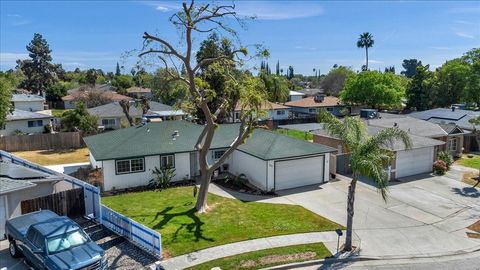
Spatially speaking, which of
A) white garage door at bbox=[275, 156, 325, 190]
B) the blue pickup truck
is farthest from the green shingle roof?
the blue pickup truck

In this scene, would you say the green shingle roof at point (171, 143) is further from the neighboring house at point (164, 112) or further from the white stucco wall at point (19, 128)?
the white stucco wall at point (19, 128)

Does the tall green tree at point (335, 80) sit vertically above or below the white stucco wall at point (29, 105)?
above

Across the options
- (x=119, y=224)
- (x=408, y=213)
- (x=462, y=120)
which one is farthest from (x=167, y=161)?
(x=462, y=120)

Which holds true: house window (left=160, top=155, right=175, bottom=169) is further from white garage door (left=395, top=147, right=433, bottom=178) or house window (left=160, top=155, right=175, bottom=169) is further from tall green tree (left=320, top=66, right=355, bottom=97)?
tall green tree (left=320, top=66, right=355, bottom=97)

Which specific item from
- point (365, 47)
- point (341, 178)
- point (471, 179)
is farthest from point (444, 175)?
point (365, 47)

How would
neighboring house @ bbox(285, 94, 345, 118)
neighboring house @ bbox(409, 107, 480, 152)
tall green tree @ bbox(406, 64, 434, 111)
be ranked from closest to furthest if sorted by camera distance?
neighboring house @ bbox(409, 107, 480, 152), neighboring house @ bbox(285, 94, 345, 118), tall green tree @ bbox(406, 64, 434, 111)

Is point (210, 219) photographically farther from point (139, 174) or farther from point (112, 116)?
point (112, 116)

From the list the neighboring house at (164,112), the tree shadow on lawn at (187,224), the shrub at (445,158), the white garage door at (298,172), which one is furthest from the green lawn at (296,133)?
the tree shadow on lawn at (187,224)
